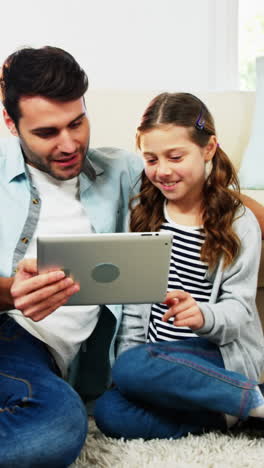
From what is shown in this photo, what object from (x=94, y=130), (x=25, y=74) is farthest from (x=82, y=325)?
(x=94, y=130)

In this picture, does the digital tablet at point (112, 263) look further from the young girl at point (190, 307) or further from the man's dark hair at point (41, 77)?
the man's dark hair at point (41, 77)

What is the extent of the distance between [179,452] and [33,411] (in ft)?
0.99

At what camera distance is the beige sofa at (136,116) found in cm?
231

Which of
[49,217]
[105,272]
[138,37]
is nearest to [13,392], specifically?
[105,272]

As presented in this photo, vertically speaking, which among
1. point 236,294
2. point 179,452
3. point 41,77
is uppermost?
point 41,77

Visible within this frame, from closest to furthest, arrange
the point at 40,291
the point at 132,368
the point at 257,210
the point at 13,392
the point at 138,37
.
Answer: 1. the point at 40,291
2. the point at 13,392
3. the point at 132,368
4. the point at 257,210
5. the point at 138,37

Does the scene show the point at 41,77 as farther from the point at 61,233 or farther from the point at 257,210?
the point at 257,210

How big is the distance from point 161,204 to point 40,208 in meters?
0.29

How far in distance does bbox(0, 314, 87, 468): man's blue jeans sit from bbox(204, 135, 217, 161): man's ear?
56cm

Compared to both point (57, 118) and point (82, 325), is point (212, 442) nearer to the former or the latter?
point (82, 325)

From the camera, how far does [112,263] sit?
1233 mm

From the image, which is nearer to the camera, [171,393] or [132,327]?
[171,393]

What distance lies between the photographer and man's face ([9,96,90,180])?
1456 millimetres

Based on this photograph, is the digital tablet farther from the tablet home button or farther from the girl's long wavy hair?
the girl's long wavy hair
